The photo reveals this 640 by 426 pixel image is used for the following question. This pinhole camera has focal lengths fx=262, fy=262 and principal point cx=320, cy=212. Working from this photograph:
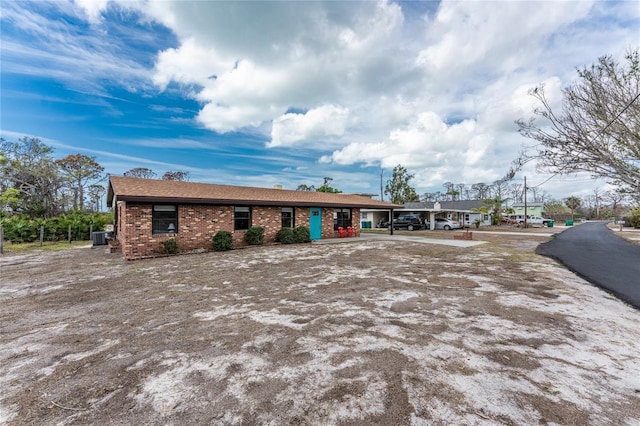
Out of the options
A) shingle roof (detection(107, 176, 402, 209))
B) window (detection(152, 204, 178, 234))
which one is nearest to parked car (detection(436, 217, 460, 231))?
shingle roof (detection(107, 176, 402, 209))

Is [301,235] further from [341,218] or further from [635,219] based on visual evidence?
[635,219]

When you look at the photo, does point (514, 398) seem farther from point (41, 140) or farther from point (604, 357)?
point (41, 140)

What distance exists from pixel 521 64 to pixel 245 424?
14789 mm

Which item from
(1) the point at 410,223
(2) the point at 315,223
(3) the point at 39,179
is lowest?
(1) the point at 410,223

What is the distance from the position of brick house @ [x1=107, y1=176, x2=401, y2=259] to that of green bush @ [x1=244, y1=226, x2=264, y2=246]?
10.9 inches

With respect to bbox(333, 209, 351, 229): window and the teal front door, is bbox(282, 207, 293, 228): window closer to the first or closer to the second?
the teal front door

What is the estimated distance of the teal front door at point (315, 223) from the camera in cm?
Answer: 1672

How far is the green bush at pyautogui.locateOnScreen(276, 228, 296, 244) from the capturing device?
14.7m

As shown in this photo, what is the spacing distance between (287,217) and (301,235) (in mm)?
1412

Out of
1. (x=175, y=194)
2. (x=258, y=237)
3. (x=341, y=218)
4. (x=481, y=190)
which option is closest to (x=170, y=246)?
(x=175, y=194)

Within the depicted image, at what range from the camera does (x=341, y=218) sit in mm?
18766

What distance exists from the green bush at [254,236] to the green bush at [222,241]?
1.11m

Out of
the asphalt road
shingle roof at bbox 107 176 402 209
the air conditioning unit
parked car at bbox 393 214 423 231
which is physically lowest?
the asphalt road

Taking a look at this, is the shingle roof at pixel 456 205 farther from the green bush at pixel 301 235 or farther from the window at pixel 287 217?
the window at pixel 287 217
